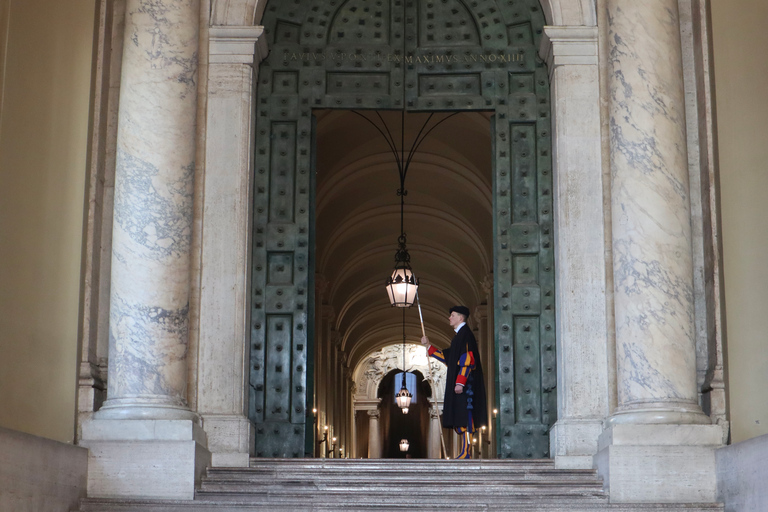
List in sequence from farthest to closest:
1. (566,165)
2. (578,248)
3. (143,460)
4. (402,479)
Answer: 1. (566,165)
2. (578,248)
3. (402,479)
4. (143,460)

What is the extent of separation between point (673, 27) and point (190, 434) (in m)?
5.54

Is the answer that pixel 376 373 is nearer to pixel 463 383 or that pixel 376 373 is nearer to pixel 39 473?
pixel 463 383

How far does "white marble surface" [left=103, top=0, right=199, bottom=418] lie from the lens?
901 centimetres

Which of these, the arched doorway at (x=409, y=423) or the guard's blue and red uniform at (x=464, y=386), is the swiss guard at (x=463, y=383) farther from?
the arched doorway at (x=409, y=423)

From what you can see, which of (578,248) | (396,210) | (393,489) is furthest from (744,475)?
(396,210)

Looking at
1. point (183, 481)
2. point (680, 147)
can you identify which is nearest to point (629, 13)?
point (680, 147)

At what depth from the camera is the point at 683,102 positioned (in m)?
9.63

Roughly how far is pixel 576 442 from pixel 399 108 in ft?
12.3

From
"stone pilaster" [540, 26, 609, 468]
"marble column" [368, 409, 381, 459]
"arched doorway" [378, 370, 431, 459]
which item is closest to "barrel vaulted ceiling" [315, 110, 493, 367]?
"stone pilaster" [540, 26, 609, 468]

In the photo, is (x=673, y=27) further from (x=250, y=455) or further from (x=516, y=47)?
(x=250, y=455)

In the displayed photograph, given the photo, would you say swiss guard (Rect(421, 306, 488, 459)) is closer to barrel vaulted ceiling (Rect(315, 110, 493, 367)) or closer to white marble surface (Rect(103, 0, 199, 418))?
white marble surface (Rect(103, 0, 199, 418))

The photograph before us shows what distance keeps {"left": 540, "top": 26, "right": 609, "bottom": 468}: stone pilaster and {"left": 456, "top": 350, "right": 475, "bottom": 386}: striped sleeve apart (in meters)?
1.50

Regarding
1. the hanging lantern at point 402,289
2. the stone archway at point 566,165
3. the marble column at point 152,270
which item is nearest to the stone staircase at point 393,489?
the marble column at point 152,270

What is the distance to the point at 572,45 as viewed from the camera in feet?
33.7
